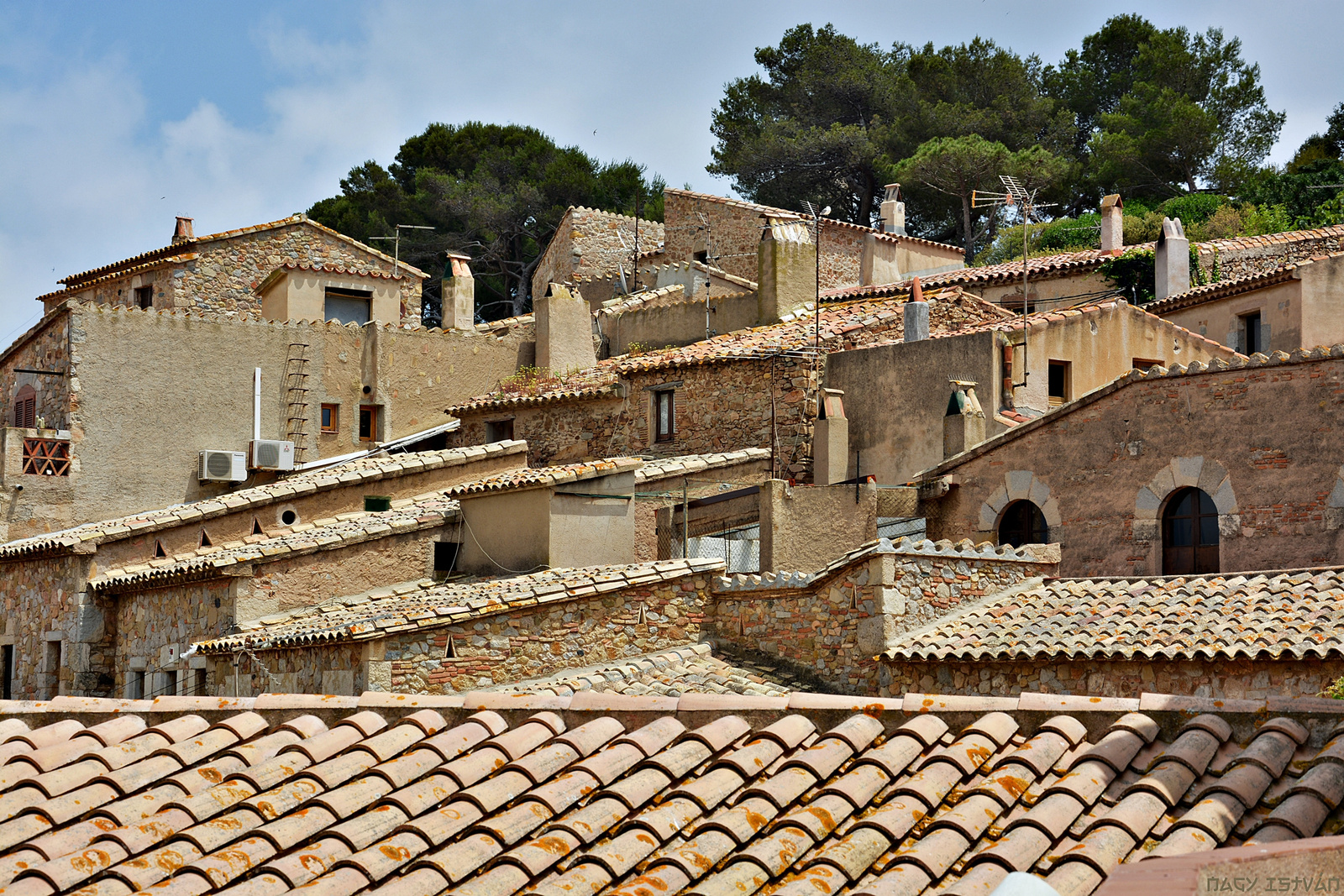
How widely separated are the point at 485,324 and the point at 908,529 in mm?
13895

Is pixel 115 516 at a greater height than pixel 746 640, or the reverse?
pixel 115 516

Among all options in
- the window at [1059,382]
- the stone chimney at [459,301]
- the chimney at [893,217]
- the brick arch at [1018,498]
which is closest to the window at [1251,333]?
the window at [1059,382]

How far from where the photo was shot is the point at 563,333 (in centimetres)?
3003

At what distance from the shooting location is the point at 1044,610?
15.7 meters

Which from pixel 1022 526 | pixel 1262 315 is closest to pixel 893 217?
pixel 1262 315

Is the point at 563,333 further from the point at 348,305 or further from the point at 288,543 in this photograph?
the point at 288,543

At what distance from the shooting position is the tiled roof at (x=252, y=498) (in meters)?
22.3

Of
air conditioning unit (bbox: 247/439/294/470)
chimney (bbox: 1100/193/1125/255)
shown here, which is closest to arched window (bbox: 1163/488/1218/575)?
air conditioning unit (bbox: 247/439/294/470)

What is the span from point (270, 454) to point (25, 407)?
169 inches

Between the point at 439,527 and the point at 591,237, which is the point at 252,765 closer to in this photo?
the point at 439,527

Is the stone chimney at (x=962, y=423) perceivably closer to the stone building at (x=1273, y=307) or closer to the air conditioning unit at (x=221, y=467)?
the stone building at (x=1273, y=307)

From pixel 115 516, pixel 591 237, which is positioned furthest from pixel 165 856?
pixel 591 237

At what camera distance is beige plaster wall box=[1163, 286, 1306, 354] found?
1061 inches

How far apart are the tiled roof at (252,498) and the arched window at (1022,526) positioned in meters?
8.88
